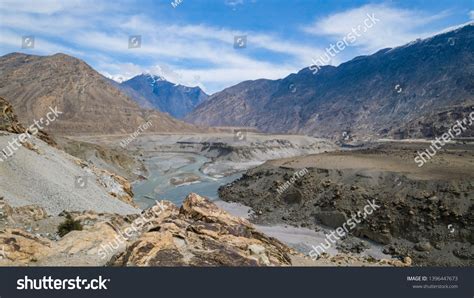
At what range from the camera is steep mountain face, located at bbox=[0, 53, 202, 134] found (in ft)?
440

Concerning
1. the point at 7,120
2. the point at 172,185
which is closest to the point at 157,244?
the point at 7,120

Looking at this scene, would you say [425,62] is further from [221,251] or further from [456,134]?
[221,251]

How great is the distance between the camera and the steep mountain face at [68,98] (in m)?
134

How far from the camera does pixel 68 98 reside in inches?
5782

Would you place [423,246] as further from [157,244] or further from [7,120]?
[7,120]

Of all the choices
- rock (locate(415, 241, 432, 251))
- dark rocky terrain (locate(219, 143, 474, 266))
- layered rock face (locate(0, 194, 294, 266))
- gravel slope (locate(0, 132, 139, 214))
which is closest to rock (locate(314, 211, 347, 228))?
dark rocky terrain (locate(219, 143, 474, 266))

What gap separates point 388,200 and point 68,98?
458ft

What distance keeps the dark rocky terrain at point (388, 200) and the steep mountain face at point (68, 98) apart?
103m

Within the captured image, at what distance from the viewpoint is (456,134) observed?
300 ft

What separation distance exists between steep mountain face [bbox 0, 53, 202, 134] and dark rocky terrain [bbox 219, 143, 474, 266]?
10265 cm

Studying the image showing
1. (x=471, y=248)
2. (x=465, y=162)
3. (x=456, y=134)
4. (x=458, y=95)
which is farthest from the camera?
(x=458, y=95)

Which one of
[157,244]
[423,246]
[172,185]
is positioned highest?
[172,185]
